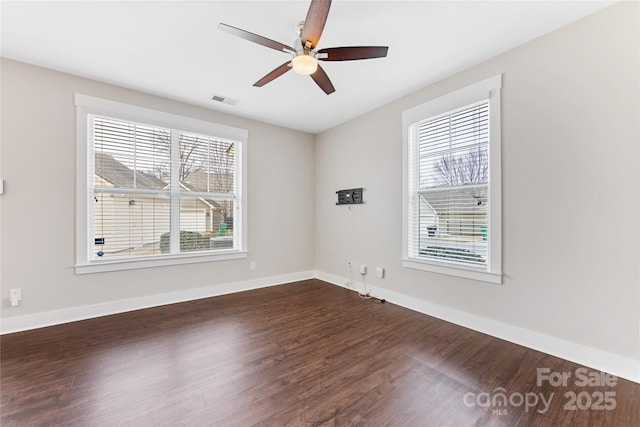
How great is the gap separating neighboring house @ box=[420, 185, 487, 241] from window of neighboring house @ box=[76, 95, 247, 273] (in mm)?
2727

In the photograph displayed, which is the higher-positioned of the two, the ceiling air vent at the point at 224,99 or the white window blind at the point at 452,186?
the ceiling air vent at the point at 224,99

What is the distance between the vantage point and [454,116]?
299 cm

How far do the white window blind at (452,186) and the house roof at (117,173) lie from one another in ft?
11.5

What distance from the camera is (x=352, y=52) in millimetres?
1988

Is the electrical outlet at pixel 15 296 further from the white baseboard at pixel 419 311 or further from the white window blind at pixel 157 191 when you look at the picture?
the white window blind at pixel 157 191

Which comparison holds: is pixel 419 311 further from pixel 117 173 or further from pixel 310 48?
pixel 117 173

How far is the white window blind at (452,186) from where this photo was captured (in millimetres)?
2746

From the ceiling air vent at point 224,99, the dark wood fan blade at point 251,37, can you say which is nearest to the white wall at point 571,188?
the dark wood fan blade at point 251,37

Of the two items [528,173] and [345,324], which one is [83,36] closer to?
[345,324]

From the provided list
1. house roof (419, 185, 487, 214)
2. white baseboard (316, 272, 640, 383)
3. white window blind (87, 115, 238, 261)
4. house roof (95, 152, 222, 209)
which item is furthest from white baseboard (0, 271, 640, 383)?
house roof (95, 152, 222, 209)

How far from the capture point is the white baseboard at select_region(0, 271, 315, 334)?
2662 millimetres

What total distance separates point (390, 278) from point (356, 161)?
6.18 feet

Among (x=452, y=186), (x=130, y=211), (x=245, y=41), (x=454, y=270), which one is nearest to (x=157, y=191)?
(x=130, y=211)

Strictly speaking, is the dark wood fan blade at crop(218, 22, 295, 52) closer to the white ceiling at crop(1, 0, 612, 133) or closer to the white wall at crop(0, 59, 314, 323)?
the white ceiling at crop(1, 0, 612, 133)
